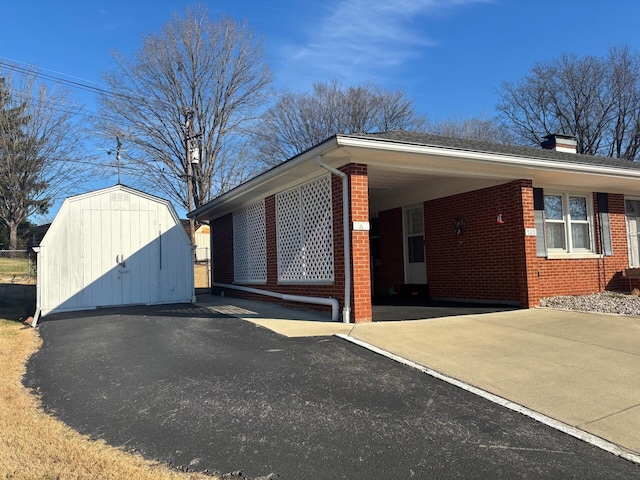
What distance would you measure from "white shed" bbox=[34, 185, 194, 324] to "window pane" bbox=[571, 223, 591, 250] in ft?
32.6

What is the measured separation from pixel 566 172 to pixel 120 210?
413 inches

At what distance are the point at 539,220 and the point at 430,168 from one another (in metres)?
3.36

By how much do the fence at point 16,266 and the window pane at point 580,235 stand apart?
57.6 ft

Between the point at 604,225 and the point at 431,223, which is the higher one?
the point at 431,223

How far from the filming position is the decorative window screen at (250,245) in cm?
1205

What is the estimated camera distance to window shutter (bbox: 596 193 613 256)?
38.0 feet

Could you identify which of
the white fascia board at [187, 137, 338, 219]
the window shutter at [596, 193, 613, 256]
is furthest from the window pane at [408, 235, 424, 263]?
the window shutter at [596, 193, 613, 256]

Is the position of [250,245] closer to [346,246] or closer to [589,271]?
[346,246]

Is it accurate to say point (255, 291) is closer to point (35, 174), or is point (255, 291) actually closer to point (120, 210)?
point (120, 210)

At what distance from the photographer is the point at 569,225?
11.2 m

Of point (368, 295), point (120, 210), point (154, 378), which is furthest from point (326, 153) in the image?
point (120, 210)

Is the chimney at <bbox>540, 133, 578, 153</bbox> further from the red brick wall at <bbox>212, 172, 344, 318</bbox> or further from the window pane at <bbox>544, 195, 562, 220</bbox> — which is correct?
the red brick wall at <bbox>212, 172, 344, 318</bbox>

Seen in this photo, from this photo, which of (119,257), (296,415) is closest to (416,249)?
(119,257)

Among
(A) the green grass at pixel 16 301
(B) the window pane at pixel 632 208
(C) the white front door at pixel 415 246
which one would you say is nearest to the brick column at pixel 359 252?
(C) the white front door at pixel 415 246
